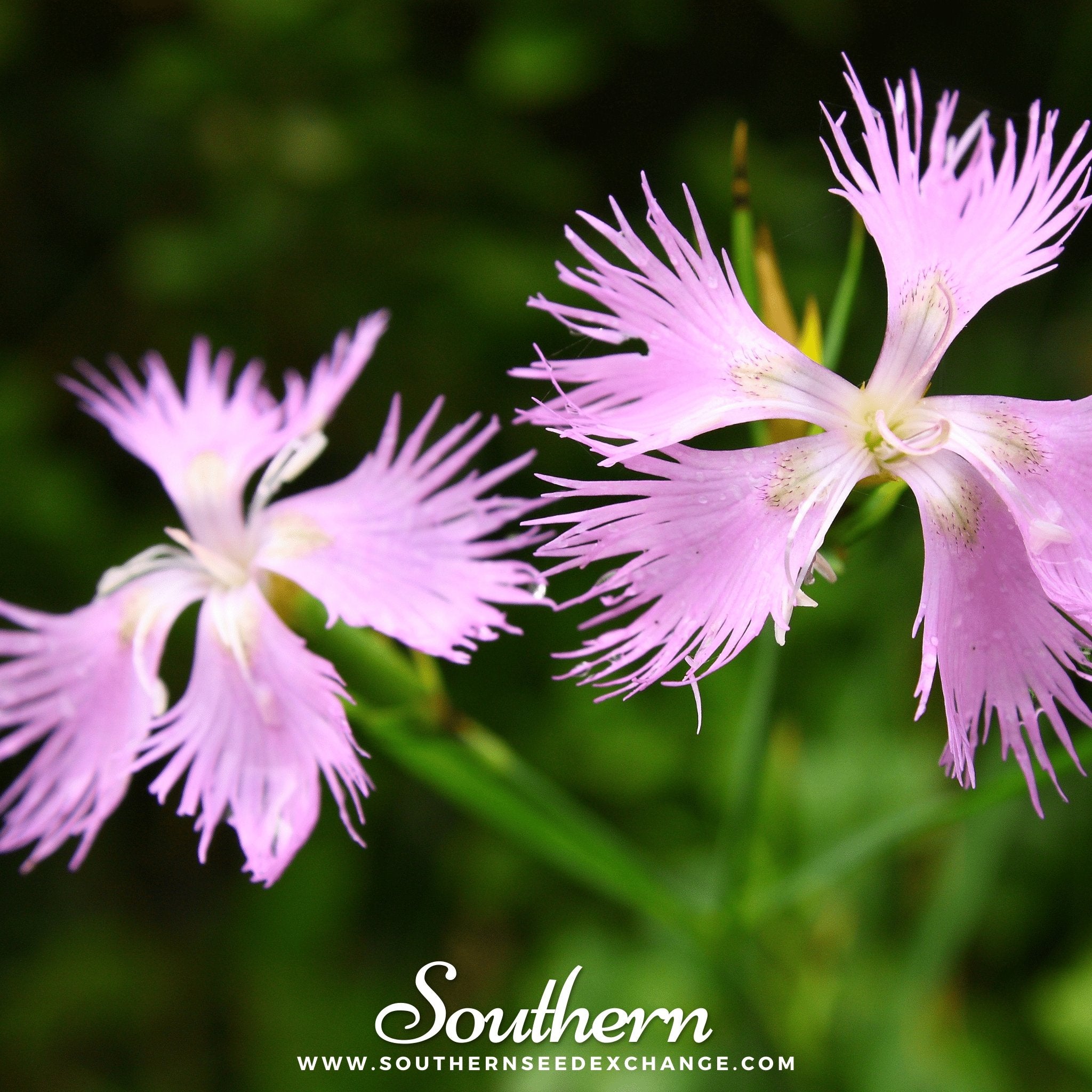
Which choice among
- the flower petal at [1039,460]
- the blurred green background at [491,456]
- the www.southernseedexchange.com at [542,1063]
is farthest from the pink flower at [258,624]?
the blurred green background at [491,456]

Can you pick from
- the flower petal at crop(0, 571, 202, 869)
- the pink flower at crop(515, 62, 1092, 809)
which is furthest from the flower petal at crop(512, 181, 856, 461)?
the flower petal at crop(0, 571, 202, 869)

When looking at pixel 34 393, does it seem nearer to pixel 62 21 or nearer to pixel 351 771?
pixel 62 21

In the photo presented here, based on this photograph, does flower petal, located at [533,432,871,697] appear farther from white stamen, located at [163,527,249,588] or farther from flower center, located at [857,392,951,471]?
white stamen, located at [163,527,249,588]

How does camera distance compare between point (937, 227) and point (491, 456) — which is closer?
point (937, 227)

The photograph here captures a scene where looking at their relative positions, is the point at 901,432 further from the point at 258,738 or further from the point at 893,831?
the point at 258,738

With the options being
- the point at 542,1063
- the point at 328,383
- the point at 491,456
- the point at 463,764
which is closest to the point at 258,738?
the point at 463,764

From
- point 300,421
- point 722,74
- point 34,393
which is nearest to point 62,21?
point 34,393
